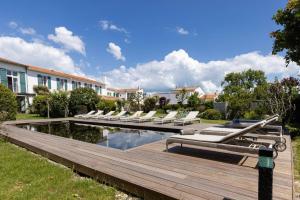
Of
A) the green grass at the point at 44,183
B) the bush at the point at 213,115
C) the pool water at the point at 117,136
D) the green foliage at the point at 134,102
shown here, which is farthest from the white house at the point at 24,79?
the green grass at the point at 44,183

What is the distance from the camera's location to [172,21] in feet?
62.7

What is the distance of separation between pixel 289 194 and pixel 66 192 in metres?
3.60

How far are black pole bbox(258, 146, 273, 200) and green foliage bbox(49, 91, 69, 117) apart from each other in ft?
66.0

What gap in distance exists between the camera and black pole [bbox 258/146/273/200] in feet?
7.10

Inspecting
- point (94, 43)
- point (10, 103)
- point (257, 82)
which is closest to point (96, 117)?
point (10, 103)

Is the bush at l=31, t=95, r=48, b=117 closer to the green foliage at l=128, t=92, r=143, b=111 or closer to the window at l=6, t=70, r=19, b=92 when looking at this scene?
the window at l=6, t=70, r=19, b=92

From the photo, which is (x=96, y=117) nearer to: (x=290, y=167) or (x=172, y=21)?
(x=172, y=21)

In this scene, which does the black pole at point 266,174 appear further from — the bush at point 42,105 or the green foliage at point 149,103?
the green foliage at point 149,103

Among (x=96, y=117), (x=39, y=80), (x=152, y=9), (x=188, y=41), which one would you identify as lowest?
(x=96, y=117)

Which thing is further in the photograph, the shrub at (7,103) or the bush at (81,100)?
the bush at (81,100)

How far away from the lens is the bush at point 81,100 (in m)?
20.5

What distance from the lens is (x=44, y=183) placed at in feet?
12.2

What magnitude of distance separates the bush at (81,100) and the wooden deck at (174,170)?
15147mm

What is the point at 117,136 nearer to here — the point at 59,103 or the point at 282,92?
the point at 282,92
